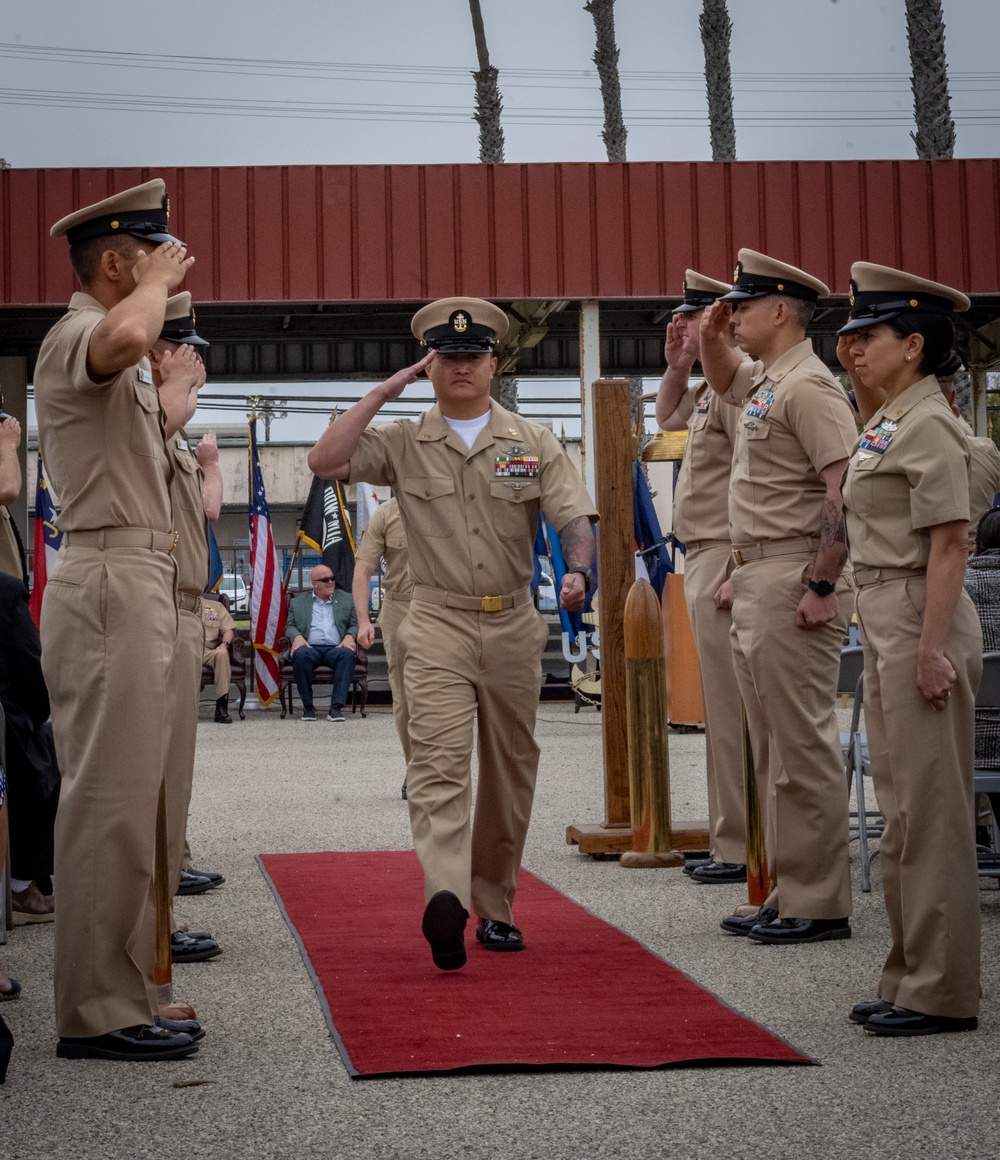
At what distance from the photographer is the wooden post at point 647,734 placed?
7.26 meters

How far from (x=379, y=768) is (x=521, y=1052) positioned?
26.6 feet

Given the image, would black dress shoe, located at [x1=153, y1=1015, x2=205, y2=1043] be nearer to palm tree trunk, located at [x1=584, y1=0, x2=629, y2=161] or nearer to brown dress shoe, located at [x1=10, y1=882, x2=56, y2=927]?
brown dress shoe, located at [x1=10, y1=882, x2=56, y2=927]

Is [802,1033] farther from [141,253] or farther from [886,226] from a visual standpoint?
[886,226]

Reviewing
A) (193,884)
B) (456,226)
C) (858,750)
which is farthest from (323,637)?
(858,750)

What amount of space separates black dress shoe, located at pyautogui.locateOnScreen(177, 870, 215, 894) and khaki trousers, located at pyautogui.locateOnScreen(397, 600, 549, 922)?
1709 mm

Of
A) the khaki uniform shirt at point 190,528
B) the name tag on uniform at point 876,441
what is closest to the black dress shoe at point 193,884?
the khaki uniform shirt at point 190,528

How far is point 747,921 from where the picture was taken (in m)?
5.77

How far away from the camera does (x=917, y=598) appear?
4367 millimetres

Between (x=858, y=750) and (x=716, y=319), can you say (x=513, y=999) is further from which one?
(x=716, y=319)

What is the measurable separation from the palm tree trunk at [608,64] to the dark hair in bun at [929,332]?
28468mm

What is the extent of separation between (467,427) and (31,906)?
2.66m

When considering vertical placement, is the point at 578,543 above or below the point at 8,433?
below

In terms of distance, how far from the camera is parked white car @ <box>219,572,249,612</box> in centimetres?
2946

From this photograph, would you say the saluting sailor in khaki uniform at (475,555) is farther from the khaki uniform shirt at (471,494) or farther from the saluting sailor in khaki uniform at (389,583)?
the saluting sailor in khaki uniform at (389,583)
